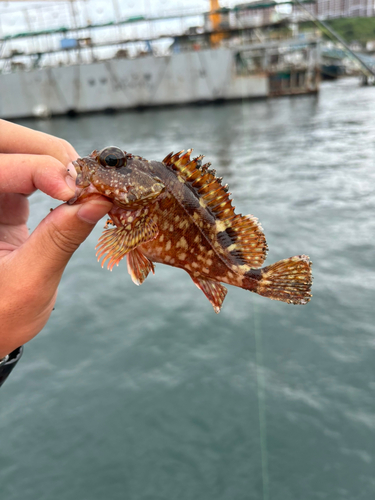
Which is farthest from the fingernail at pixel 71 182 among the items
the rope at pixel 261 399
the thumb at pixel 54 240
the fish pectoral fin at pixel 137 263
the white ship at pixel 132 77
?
the white ship at pixel 132 77

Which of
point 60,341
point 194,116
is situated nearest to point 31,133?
point 60,341

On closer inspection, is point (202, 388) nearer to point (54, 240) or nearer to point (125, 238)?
point (125, 238)

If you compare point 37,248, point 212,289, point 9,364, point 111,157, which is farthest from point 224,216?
point 9,364

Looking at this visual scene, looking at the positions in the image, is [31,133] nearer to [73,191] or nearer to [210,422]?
[73,191]

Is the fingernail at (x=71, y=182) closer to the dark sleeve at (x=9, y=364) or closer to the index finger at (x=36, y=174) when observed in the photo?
the index finger at (x=36, y=174)

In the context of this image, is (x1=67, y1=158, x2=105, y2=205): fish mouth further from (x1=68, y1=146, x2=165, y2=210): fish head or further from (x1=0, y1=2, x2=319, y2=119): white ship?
(x1=0, y1=2, x2=319, y2=119): white ship

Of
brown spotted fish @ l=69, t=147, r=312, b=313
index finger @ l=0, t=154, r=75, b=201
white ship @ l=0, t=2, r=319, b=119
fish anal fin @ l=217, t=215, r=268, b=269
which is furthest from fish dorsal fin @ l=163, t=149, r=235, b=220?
white ship @ l=0, t=2, r=319, b=119
